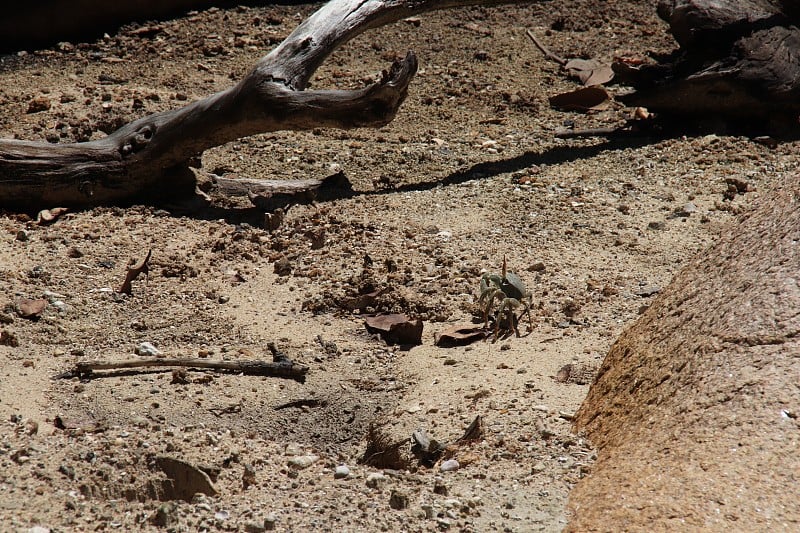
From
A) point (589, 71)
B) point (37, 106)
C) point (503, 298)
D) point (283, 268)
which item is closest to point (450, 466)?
point (503, 298)

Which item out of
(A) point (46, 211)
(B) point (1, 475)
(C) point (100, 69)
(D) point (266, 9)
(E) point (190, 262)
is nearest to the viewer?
(B) point (1, 475)

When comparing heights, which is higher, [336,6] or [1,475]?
[336,6]

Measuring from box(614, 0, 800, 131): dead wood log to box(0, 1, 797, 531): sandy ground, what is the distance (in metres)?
0.23

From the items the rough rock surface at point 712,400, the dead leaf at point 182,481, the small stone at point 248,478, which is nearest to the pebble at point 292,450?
the small stone at point 248,478

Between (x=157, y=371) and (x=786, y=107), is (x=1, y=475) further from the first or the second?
(x=786, y=107)

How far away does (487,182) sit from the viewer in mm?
5398

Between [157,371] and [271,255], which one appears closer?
[157,371]

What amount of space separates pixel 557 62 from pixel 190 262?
3728 mm

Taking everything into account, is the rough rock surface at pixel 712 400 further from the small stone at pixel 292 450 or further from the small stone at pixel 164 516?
the small stone at pixel 164 516

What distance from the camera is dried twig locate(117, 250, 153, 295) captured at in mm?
4199

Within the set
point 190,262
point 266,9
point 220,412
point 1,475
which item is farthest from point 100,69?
point 1,475

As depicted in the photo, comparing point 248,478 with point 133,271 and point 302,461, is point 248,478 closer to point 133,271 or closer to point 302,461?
point 302,461

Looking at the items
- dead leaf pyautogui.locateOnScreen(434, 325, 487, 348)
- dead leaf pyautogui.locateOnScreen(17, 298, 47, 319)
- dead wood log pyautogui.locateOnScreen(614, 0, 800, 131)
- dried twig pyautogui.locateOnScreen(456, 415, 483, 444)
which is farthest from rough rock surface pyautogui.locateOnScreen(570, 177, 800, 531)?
dead wood log pyautogui.locateOnScreen(614, 0, 800, 131)

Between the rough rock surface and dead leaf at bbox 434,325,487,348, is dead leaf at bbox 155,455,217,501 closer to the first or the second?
the rough rock surface
